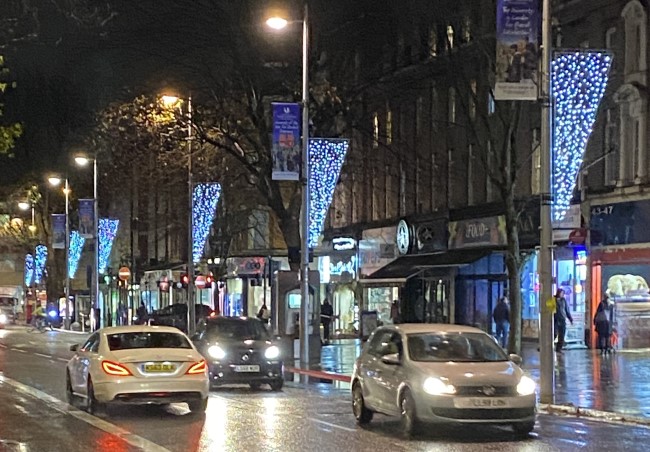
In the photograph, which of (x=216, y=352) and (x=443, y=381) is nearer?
(x=443, y=381)

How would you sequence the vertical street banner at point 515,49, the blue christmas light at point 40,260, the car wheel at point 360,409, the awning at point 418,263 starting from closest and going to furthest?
the car wheel at point 360,409, the vertical street banner at point 515,49, the awning at point 418,263, the blue christmas light at point 40,260

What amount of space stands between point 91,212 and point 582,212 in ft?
92.6

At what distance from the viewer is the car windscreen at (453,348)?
14981 millimetres

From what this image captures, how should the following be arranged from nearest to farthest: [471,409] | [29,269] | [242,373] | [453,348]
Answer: [471,409]
[453,348]
[242,373]
[29,269]

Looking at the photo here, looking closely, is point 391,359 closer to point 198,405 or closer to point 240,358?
point 198,405

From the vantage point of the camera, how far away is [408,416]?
1441cm

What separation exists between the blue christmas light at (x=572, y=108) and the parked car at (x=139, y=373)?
9.72 metres

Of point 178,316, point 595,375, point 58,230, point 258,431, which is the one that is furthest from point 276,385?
point 58,230

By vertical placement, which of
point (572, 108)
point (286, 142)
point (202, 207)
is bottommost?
point (202, 207)

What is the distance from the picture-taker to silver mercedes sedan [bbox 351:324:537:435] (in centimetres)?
1398

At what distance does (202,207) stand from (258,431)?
27.1m

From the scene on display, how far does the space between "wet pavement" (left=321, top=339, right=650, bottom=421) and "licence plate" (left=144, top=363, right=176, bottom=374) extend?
22.0 ft

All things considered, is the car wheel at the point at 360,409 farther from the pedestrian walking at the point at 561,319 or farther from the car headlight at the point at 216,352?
the pedestrian walking at the point at 561,319

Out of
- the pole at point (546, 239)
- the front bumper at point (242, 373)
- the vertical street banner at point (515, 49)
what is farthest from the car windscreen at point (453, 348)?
the front bumper at point (242, 373)
